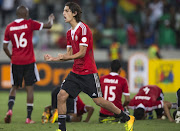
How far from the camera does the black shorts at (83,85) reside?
7484 mm

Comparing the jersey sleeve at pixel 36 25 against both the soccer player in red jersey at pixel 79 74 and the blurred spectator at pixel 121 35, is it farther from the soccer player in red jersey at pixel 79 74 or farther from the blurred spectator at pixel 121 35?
the blurred spectator at pixel 121 35

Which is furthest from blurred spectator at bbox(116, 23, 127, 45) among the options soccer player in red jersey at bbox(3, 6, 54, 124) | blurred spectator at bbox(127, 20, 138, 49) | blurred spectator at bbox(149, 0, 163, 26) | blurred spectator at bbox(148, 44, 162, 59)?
soccer player in red jersey at bbox(3, 6, 54, 124)

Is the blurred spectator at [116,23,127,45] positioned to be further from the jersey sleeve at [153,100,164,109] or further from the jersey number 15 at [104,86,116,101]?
the jersey number 15 at [104,86,116,101]

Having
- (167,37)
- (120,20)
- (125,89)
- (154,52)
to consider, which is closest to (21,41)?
(125,89)

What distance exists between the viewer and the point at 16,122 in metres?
9.62

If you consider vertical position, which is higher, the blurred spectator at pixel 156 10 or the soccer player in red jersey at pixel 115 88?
the blurred spectator at pixel 156 10

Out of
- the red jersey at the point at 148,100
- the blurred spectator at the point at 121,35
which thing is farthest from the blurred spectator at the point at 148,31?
the red jersey at the point at 148,100

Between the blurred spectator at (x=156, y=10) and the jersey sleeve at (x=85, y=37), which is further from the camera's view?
the blurred spectator at (x=156, y=10)

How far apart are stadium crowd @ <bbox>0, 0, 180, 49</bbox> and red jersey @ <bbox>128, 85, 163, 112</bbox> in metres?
10.0

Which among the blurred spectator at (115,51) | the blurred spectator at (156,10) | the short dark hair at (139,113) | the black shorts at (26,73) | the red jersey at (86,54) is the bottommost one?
the short dark hair at (139,113)

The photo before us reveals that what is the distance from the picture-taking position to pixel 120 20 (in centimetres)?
2145

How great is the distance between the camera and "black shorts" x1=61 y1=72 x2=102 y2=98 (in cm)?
748

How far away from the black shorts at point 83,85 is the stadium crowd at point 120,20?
40.5 ft

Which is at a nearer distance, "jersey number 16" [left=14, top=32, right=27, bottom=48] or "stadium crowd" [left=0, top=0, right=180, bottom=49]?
"jersey number 16" [left=14, top=32, right=27, bottom=48]
